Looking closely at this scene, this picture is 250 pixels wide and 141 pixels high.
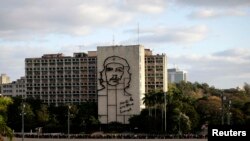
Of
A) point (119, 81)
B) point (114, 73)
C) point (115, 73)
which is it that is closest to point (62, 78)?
point (114, 73)

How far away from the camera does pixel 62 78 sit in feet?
547

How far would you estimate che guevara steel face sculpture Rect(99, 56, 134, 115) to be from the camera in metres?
148

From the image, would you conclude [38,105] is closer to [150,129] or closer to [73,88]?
[73,88]

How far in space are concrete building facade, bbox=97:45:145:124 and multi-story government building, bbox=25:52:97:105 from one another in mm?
12490

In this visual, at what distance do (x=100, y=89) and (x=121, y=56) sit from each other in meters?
11.0

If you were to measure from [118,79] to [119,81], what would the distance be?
62 cm

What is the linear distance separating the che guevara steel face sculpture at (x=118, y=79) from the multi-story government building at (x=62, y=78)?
1259cm

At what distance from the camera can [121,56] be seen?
5866 inches

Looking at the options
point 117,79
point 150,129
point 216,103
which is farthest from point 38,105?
point 216,103

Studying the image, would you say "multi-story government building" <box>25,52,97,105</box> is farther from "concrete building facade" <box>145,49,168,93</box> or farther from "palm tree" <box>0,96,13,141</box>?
"palm tree" <box>0,96,13,141</box>

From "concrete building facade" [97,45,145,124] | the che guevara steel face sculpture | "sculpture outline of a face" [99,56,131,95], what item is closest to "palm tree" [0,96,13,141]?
"concrete building facade" [97,45,145,124]

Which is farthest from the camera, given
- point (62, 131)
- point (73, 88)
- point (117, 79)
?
point (73, 88)

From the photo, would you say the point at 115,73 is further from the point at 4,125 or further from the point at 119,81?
the point at 4,125

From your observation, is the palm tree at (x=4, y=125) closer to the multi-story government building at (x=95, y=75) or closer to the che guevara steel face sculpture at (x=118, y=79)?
the multi-story government building at (x=95, y=75)
